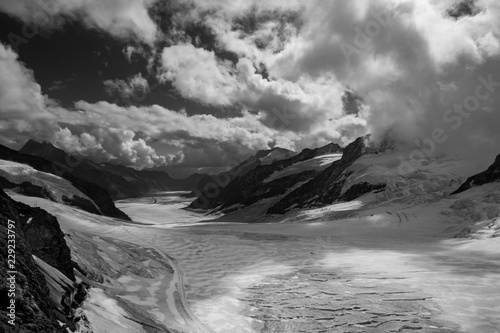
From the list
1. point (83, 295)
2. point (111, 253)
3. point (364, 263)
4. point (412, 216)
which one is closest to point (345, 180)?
point (412, 216)

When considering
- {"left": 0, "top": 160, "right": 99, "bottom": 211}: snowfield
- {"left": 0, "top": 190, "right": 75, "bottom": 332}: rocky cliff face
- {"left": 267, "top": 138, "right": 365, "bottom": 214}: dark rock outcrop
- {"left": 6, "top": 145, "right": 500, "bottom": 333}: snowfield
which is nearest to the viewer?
{"left": 0, "top": 190, "right": 75, "bottom": 332}: rocky cliff face

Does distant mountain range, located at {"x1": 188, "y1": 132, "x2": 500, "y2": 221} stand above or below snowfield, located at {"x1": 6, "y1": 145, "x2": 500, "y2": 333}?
above

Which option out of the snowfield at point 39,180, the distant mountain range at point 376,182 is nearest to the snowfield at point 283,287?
the distant mountain range at point 376,182

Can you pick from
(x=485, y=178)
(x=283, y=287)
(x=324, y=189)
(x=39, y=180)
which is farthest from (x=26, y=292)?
(x=324, y=189)

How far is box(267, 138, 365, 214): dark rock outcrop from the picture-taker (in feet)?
415

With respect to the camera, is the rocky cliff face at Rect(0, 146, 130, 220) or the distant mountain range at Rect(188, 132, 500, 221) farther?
the rocky cliff face at Rect(0, 146, 130, 220)

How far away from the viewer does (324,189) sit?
139m

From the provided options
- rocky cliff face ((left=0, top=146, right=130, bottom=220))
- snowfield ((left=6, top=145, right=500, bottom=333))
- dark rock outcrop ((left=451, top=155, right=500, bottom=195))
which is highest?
rocky cliff face ((left=0, top=146, right=130, bottom=220))

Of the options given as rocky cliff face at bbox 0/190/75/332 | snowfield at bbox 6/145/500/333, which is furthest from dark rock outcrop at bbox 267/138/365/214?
rocky cliff face at bbox 0/190/75/332

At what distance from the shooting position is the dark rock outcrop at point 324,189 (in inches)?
4977

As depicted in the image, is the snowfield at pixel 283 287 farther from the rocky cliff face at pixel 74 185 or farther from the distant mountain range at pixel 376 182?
the rocky cliff face at pixel 74 185

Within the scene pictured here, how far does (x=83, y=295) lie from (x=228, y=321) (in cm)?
552

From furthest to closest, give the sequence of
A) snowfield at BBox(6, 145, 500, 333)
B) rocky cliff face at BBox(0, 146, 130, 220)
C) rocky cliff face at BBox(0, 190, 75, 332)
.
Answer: rocky cliff face at BBox(0, 146, 130, 220) → snowfield at BBox(6, 145, 500, 333) → rocky cliff face at BBox(0, 190, 75, 332)

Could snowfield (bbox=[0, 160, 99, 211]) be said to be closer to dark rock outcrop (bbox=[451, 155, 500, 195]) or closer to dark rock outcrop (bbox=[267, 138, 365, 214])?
dark rock outcrop (bbox=[267, 138, 365, 214])
